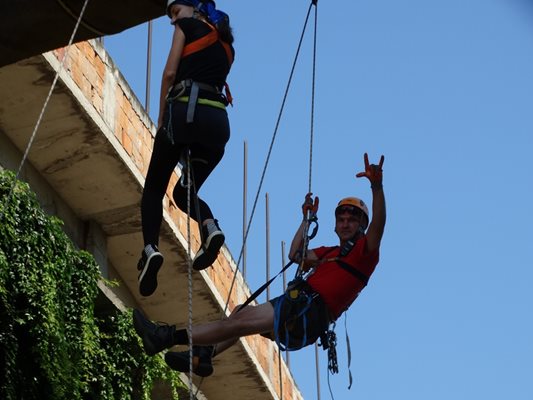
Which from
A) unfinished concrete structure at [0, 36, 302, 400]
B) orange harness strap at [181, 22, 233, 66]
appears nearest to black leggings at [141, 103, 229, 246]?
orange harness strap at [181, 22, 233, 66]

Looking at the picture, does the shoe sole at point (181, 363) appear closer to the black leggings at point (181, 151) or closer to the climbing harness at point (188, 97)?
the black leggings at point (181, 151)

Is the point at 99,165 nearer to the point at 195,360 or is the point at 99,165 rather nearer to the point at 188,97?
the point at 195,360

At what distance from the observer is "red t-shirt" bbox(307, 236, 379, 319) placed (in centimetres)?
923

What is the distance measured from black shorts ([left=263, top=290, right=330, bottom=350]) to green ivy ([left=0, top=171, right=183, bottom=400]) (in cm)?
234

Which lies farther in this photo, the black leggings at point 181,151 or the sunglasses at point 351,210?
the sunglasses at point 351,210

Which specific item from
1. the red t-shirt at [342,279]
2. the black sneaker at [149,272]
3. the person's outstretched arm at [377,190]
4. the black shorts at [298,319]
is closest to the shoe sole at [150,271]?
the black sneaker at [149,272]

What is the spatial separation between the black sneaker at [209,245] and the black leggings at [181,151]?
5.4 inches

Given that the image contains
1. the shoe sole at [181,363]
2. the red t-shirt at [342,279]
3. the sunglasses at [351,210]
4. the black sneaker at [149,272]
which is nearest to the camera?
the black sneaker at [149,272]

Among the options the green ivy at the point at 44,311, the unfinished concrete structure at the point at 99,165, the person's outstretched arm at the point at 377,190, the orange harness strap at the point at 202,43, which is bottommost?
the person's outstretched arm at the point at 377,190

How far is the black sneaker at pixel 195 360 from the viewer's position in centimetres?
907

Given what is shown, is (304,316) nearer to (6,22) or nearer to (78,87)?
(6,22)

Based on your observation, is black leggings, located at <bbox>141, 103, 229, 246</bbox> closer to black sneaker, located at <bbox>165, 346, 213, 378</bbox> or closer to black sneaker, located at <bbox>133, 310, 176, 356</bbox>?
black sneaker, located at <bbox>133, 310, 176, 356</bbox>

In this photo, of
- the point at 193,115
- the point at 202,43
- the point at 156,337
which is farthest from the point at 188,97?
the point at 156,337

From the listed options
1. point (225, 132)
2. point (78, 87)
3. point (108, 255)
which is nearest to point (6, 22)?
point (225, 132)
